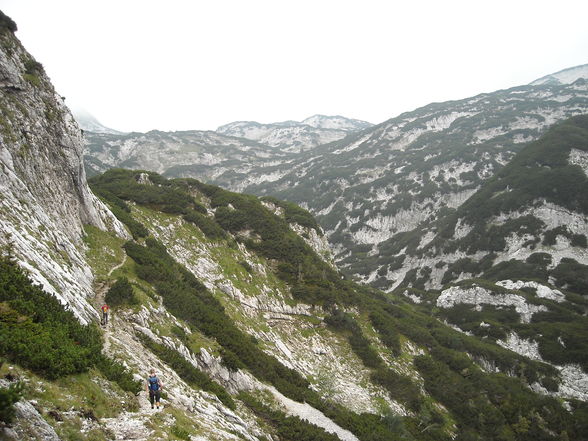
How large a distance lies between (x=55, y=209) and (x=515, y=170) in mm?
105547

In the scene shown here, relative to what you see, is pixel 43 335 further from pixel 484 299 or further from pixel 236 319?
pixel 484 299

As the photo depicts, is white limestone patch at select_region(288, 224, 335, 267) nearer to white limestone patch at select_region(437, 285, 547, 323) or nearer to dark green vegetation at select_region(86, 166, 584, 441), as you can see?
dark green vegetation at select_region(86, 166, 584, 441)

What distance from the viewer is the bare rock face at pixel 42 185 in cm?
1648

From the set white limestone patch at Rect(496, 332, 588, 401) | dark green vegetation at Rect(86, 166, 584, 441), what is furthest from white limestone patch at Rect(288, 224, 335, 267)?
white limestone patch at Rect(496, 332, 588, 401)

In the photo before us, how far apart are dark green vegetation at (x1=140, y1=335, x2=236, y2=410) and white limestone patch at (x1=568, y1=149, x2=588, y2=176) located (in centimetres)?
9878

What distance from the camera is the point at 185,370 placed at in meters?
18.3

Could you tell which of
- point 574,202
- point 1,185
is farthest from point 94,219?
point 574,202

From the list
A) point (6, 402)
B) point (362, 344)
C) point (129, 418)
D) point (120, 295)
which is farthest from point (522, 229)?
point (6, 402)

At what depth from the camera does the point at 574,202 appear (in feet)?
245

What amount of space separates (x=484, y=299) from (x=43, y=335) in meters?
64.2

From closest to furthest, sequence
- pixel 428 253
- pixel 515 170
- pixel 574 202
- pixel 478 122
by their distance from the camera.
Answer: pixel 574 202 → pixel 428 253 → pixel 515 170 → pixel 478 122

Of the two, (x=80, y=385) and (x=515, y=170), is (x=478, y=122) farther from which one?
(x=80, y=385)

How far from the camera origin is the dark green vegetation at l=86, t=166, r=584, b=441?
83.7ft

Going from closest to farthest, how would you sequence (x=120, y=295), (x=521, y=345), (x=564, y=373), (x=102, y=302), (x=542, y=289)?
(x=102, y=302) < (x=120, y=295) < (x=564, y=373) < (x=521, y=345) < (x=542, y=289)
